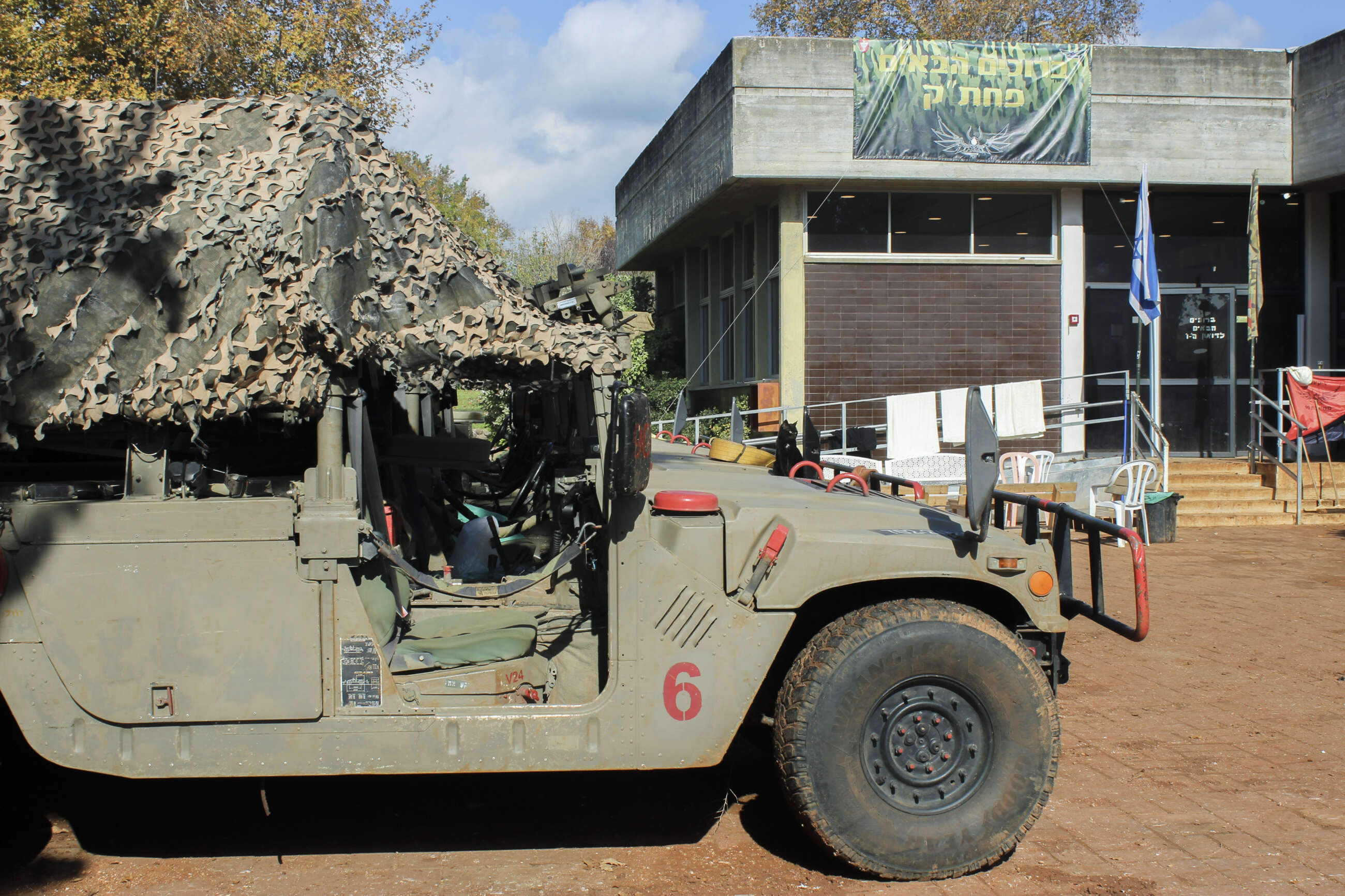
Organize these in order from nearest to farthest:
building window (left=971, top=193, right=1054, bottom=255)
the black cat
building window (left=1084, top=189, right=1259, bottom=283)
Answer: the black cat < building window (left=971, top=193, right=1054, bottom=255) < building window (left=1084, top=189, right=1259, bottom=283)

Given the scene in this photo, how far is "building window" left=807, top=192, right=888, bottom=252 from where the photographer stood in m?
15.6

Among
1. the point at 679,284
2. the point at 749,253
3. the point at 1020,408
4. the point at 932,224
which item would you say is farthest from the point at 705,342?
the point at 1020,408

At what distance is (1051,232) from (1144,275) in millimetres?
2402

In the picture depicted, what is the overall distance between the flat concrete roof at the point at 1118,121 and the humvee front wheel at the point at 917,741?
40.0 ft

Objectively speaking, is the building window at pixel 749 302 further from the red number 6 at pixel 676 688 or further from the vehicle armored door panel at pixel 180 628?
the vehicle armored door panel at pixel 180 628

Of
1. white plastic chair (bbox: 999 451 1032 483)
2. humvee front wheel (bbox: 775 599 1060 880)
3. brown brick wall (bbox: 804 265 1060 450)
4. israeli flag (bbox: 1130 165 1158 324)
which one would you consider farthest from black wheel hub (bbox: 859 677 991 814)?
brown brick wall (bbox: 804 265 1060 450)

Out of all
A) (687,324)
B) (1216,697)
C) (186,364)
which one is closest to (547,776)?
(186,364)

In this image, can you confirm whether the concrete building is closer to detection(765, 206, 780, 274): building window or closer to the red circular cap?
detection(765, 206, 780, 274): building window

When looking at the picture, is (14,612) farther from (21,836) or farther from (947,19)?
(947,19)

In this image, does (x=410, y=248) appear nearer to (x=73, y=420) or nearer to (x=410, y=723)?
(x=73, y=420)

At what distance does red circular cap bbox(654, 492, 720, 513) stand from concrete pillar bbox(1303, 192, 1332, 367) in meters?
16.3

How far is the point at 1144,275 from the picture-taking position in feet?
45.2

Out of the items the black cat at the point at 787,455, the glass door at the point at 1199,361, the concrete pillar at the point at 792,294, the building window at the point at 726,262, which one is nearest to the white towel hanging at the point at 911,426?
the concrete pillar at the point at 792,294

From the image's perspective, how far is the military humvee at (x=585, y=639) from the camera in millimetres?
3203
